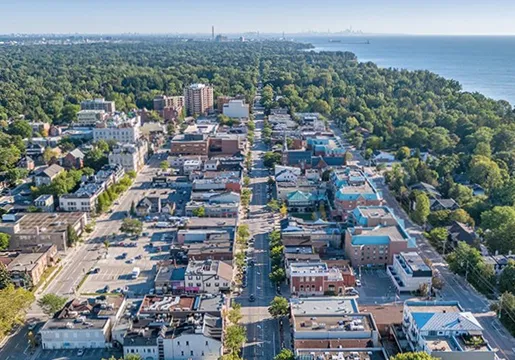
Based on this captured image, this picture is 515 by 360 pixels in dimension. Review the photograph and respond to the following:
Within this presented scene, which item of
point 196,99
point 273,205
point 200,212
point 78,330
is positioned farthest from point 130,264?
point 196,99

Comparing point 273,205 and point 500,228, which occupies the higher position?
point 500,228

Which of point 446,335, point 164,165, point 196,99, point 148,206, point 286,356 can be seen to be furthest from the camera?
point 196,99

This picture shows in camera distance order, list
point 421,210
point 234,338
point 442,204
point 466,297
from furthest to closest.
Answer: point 442,204, point 421,210, point 466,297, point 234,338

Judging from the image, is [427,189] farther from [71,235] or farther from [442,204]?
[71,235]

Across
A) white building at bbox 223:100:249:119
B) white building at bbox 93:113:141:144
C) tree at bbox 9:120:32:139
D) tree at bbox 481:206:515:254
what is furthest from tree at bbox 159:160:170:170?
tree at bbox 481:206:515:254

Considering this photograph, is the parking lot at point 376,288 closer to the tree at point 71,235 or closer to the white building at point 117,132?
the tree at point 71,235

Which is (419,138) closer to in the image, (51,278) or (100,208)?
(100,208)

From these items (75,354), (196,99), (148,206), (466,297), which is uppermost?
(196,99)
